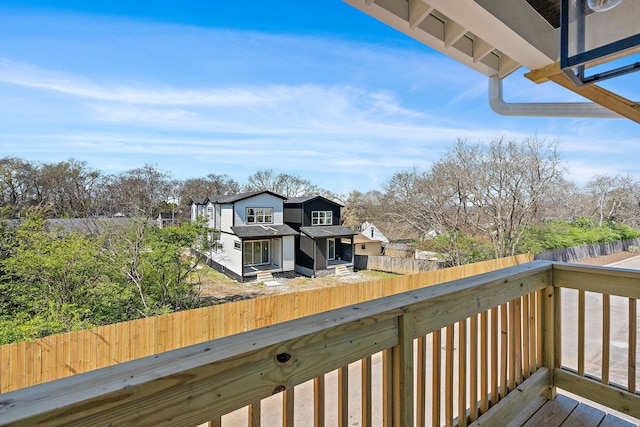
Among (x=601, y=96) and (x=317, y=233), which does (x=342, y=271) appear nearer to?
(x=317, y=233)

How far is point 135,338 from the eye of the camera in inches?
136

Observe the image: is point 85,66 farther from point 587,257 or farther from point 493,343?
point 587,257

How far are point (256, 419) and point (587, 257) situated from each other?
11921mm

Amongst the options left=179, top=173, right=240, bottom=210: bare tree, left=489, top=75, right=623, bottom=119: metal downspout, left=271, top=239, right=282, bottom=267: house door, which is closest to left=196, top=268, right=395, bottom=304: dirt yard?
left=271, top=239, right=282, bottom=267: house door

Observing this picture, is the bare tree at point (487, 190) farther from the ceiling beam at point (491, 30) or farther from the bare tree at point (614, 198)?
the ceiling beam at point (491, 30)

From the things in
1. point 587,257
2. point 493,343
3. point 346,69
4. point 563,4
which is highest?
point 346,69

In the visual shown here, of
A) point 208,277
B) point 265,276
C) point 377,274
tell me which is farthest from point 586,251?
point 208,277

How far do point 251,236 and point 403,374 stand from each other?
9.76 meters

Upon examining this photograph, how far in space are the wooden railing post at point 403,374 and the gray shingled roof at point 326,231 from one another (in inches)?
409

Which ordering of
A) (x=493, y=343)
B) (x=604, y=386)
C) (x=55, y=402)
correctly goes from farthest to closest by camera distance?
(x=604, y=386) → (x=493, y=343) → (x=55, y=402)

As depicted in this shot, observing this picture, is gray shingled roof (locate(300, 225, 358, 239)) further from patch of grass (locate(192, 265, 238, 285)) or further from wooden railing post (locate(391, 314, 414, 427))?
wooden railing post (locate(391, 314, 414, 427))

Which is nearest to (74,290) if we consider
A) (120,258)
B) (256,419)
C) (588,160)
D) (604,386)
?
(120,258)

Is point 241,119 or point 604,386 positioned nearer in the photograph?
point 604,386

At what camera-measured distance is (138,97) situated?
890 centimetres
